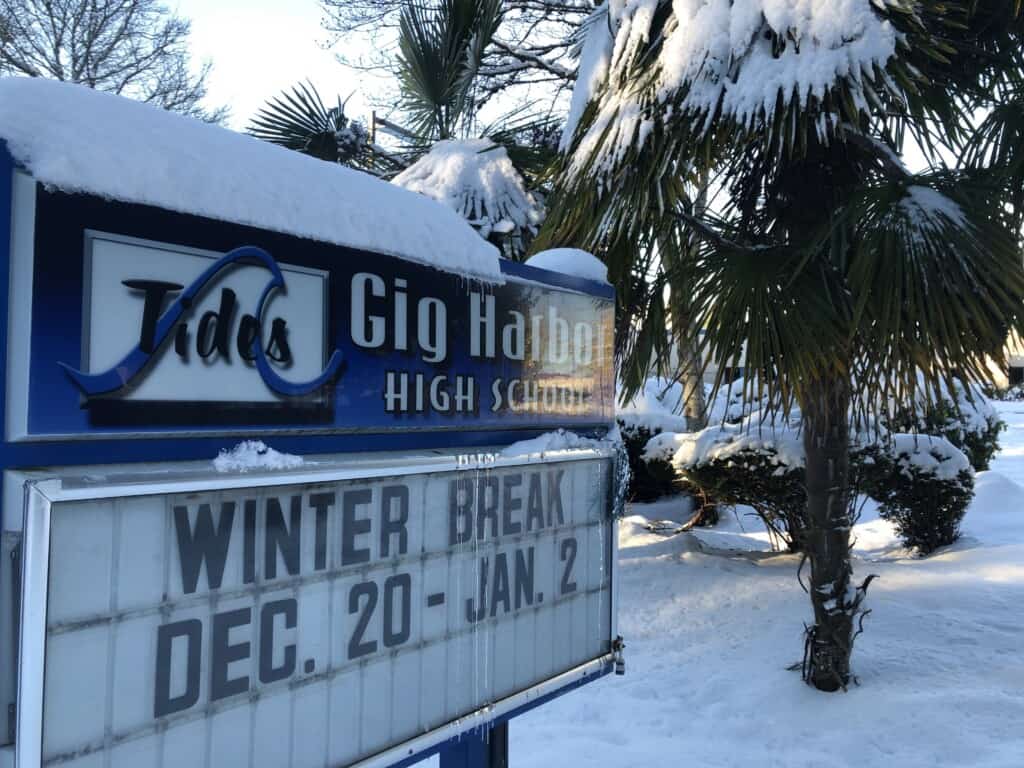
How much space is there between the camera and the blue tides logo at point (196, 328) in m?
1.70

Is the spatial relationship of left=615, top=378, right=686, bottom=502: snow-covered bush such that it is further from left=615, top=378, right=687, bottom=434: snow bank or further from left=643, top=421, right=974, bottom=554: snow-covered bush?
left=643, top=421, right=974, bottom=554: snow-covered bush

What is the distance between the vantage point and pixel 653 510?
38.2 ft

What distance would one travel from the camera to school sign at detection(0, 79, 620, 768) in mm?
1612

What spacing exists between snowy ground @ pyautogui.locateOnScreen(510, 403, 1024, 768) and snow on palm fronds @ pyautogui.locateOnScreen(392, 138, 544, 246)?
134 inches

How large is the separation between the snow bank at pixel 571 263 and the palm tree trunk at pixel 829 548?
7.58 ft

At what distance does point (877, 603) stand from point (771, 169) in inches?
137

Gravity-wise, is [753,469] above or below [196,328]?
below

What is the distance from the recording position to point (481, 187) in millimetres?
6602

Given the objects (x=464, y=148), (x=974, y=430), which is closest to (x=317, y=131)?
(x=464, y=148)

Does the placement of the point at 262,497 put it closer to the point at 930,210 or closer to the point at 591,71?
the point at 930,210

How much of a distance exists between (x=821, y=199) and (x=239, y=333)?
407cm

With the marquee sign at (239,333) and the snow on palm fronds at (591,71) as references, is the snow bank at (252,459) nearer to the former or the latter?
the marquee sign at (239,333)

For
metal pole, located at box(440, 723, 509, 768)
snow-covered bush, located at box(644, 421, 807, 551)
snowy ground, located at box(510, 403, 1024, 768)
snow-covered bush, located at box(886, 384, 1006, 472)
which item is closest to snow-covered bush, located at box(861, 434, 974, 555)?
snowy ground, located at box(510, 403, 1024, 768)

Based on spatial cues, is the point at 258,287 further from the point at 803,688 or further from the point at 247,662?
the point at 803,688
